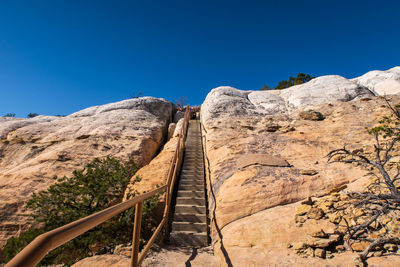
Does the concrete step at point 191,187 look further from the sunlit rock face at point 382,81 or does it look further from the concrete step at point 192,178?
the sunlit rock face at point 382,81

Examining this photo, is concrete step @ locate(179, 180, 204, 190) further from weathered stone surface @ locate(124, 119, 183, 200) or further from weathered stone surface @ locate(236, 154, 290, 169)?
weathered stone surface @ locate(236, 154, 290, 169)

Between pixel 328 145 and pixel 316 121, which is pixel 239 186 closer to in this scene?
pixel 328 145

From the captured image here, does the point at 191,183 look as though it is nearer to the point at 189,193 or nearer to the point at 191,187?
the point at 191,187

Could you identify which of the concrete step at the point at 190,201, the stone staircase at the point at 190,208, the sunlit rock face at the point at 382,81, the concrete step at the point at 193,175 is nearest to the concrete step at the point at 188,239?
the stone staircase at the point at 190,208

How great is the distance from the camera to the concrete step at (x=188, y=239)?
181 inches

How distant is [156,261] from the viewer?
11.2 feet

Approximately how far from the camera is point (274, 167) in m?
5.69

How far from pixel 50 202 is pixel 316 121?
10.6m

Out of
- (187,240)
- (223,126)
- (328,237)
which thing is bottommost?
(187,240)

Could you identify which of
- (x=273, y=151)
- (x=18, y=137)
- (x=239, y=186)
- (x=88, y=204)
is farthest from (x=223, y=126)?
(x=18, y=137)

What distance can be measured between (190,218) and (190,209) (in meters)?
0.33

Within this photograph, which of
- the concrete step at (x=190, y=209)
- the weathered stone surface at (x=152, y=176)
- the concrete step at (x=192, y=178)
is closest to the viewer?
the concrete step at (x=190, y=209)

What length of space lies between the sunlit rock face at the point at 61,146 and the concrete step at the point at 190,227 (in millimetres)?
4188

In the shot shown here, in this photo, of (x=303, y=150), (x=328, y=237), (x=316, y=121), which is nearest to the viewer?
(x=328, y=237)
